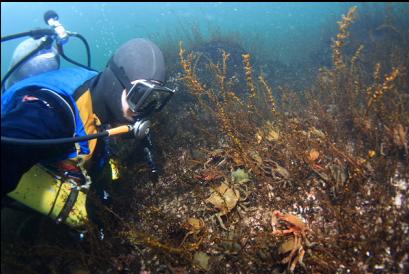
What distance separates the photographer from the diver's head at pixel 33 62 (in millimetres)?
3609

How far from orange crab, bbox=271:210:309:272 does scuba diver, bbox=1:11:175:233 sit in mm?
1767

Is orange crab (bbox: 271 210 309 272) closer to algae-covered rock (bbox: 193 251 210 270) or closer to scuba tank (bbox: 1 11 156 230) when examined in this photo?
algae-covered rock (bbox: 193 251 210 270)

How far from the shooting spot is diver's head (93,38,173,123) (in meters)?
3.07

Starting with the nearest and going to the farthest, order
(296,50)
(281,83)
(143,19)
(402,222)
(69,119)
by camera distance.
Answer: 1. (69,119)
2. (402,222)
3. (281,83)
4. (296,50)
5. (143,19)

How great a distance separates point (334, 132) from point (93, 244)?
12.5 ft

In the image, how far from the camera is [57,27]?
4.16 metres

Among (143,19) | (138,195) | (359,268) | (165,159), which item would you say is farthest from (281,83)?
(143,19)

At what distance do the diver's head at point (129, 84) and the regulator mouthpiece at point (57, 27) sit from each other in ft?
4.14

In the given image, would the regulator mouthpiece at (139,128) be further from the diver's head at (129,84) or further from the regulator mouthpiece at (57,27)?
the regulator mouthpiece at (57,27)

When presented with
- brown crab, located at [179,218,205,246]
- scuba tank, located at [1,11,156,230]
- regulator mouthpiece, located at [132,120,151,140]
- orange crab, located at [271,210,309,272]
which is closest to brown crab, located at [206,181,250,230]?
brown crab, located at [179,218,205,246]

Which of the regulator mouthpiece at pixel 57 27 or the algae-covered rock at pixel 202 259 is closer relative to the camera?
the algae-covered rock at pixel 202 259

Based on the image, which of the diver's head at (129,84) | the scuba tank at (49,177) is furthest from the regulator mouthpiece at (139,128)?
the diver's head at (129,84)

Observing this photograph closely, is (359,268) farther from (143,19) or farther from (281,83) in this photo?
(143,19)

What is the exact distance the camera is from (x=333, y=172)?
372cm
